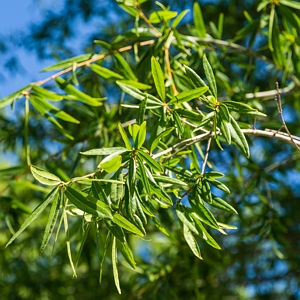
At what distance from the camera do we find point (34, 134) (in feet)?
7.20

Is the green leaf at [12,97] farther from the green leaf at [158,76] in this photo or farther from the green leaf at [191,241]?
the green leaf at [191,241]

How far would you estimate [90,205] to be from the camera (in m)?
0.85

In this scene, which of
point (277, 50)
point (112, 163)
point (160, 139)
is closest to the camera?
point (112, 163)

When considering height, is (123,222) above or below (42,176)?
below

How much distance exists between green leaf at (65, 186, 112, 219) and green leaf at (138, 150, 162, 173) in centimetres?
10

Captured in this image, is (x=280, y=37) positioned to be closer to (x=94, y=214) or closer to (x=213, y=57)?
(x=213, y=57)

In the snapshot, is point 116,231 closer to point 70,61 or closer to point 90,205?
point 90,205

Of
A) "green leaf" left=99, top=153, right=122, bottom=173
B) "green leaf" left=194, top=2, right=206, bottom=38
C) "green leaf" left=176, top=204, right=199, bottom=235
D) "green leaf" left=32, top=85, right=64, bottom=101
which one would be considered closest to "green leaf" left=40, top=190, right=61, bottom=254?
"green leaf" left=99, top=153, right=122, bottom=173

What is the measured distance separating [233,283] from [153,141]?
1435mm

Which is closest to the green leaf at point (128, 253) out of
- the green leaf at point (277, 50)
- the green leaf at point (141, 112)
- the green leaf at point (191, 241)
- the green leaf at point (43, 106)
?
the green leaf at point (191, 241)

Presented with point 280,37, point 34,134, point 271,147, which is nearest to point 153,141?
point 280,37

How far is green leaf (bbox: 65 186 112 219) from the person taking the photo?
2.78 ft

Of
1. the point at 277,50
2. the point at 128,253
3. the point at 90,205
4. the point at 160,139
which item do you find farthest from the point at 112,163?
the point at 277,50

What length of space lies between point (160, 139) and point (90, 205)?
356 mm
